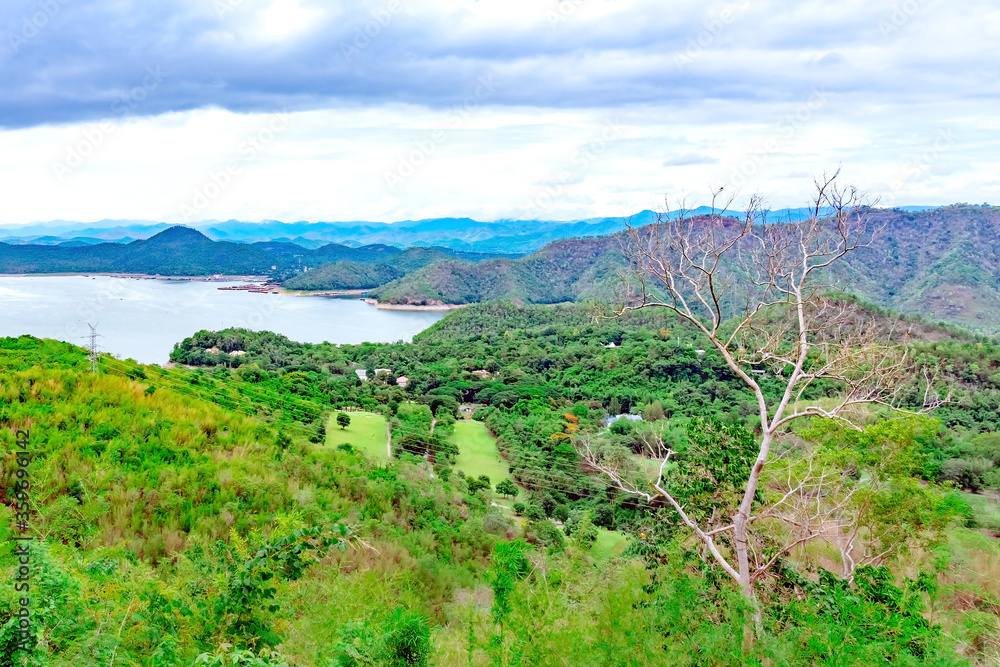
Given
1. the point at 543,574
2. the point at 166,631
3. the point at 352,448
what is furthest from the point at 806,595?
the point at 352,448

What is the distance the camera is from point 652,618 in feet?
13.5

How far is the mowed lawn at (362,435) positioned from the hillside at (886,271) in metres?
51.2

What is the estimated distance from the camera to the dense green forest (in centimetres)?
348

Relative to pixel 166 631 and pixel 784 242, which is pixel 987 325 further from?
pixel 166 631

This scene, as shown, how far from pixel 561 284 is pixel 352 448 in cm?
7110

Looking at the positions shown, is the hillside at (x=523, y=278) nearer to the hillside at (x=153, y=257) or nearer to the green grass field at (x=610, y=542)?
the hillside at (x=153, y=257)

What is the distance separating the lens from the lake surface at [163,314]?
38.9 metres

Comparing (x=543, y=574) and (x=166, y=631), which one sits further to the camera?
(x=543, y=574)

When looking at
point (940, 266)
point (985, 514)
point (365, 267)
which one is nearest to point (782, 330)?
point (985, 514)

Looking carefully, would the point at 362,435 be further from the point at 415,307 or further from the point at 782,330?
the point at 415,307

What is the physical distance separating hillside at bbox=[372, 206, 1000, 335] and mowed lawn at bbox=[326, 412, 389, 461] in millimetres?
51156

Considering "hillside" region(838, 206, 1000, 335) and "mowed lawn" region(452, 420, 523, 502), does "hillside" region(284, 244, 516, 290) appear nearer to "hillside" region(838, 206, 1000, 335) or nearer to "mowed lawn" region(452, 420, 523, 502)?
"hillside" region(838, 206, 1000, 335)

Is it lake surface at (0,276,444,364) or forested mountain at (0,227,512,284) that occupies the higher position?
forested mountain at (0,227,512,284)

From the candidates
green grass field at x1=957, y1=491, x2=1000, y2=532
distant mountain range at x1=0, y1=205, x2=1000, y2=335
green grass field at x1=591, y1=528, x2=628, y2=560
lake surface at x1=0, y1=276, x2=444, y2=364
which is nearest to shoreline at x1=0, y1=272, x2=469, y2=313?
distant mountain range at x1=0, y1=205, x2=1000, y2=335
